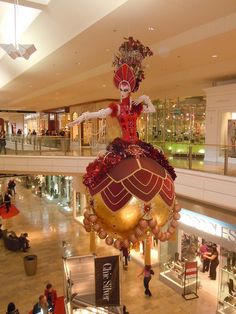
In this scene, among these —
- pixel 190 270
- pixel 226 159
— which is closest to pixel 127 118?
pixel 226 159

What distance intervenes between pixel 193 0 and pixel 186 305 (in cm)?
804

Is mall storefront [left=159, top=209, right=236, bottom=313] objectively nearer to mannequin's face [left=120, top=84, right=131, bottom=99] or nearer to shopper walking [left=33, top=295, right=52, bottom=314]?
shopper walking [left=33, top=295, right=52, bottom=314]

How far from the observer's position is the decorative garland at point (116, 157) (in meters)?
2.12

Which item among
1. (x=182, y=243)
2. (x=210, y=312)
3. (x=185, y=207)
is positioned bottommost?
(x=210, y=312)

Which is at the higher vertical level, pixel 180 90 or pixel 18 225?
pixel 180 90

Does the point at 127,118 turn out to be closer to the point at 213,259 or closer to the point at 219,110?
the point at 213,259

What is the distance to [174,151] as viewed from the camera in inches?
323

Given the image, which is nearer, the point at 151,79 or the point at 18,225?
the point at 151,79

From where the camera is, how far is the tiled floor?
913 centimetres

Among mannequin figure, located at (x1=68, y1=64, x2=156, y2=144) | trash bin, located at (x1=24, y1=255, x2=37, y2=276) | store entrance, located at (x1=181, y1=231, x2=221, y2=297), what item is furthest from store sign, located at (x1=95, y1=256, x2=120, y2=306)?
mannequin figure, located at (x1=68, y1=64, x2=156, y2=144)

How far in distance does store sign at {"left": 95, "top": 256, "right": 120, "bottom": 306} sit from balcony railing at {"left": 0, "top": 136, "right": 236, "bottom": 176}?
2611 millimetres

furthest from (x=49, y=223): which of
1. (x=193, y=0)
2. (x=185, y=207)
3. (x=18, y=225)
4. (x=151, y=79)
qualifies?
(x=193, y=0)

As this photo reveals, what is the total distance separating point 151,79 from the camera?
12.6 metres

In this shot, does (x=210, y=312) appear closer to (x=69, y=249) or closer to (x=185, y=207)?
(x=185, y=207)
